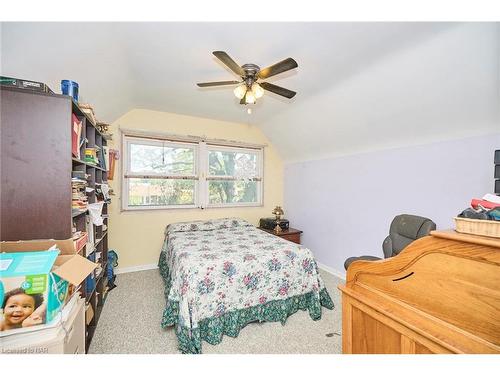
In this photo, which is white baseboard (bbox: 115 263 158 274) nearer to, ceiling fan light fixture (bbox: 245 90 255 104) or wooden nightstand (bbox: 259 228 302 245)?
wooden nightstand (bbox: 259 228 302 245)

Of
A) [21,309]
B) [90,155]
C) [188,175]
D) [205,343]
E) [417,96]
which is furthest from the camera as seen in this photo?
[188,175]

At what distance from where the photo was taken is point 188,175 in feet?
11.9

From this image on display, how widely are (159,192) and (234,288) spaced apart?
2226 millimetres

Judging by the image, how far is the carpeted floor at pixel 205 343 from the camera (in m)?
1.69

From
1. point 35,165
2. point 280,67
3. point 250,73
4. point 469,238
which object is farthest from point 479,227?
point 35,165

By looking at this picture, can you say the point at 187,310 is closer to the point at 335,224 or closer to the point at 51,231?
the point at 51,231

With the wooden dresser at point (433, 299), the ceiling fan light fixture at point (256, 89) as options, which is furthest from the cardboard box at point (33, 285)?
the ceiling fan light fixture at point (256, 89)

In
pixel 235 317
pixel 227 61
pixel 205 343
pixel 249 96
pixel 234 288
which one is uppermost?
pixel 227 61

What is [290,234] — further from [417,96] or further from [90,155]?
[90,155]

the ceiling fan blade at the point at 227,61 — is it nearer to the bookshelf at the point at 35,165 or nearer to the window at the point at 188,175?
the bookshelf at the point at 35,165

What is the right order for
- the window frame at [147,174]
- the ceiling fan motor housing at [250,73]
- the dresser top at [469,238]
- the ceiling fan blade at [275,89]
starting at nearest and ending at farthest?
the dresser top at [469,238], the ceiling fan motor housing at [250,73], the ceiling fan blade at [275,89], the window frame at [147,174]

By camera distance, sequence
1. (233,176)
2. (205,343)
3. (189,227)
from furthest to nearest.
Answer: (233,176), (189,227), (205,343)

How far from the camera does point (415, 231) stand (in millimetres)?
2070

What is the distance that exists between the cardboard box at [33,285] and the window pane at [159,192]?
226 cm
